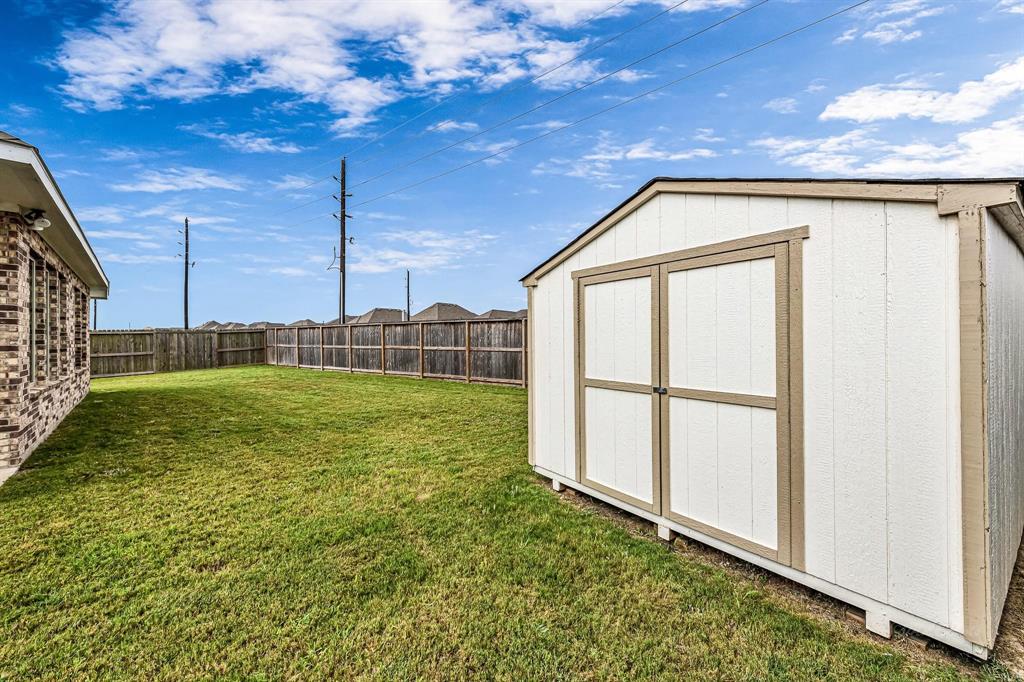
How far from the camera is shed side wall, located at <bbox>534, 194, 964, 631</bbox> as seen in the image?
206cm

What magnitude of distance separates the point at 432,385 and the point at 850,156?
10227 mm

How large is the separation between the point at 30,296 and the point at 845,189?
359 inches

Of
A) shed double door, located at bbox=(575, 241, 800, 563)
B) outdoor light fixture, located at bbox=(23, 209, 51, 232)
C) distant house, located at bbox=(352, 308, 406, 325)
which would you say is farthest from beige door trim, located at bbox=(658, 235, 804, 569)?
distant house, located at bbox=(352, 308, 406, 325)

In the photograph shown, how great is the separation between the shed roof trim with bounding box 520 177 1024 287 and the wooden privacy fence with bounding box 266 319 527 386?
322 inches

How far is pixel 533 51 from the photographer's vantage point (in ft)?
46.6

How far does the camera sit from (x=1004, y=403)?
2.42 metres

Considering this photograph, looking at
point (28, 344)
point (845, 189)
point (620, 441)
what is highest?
point (845, 189)

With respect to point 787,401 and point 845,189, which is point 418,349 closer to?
point 787,401

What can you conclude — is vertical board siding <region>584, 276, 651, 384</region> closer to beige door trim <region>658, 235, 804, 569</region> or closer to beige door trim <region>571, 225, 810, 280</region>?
beige door trim <region>571, 225, 810, 280</region>

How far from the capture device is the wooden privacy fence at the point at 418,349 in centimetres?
1224

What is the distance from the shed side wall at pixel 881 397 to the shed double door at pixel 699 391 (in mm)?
163

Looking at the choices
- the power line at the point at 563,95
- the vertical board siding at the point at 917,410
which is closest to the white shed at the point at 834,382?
the vertical board siding at the point at 917,410

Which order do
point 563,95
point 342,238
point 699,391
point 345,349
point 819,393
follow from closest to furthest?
1. point 819,393
2. point 699,391
3. point 563,95
4. point 345,349
5. point 342,238

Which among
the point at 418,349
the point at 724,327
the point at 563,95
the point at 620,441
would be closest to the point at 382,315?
the point at 418,349
